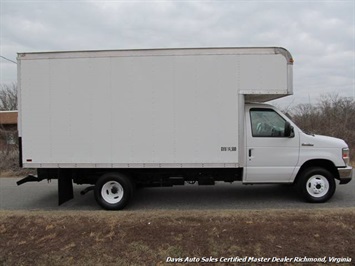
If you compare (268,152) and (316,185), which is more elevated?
(268,152)

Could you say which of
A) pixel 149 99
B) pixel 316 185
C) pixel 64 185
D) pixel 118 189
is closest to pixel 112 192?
pixel 118 189

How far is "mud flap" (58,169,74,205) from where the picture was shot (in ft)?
22.4

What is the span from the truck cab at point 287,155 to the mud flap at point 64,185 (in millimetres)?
3790

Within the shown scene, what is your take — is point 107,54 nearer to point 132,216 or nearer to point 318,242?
point 132,216

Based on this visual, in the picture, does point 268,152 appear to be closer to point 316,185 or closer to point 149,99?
point 316,185

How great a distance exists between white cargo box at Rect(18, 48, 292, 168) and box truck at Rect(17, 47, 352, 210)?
20 mm

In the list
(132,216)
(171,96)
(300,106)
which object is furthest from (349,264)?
(300,106)

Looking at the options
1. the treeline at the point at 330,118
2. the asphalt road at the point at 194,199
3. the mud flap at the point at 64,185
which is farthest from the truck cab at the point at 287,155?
the treeline at the point at 330,118

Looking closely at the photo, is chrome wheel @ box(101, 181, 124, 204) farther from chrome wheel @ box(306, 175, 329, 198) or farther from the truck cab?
chrome wheel @ box(306, 175, 329, 198)

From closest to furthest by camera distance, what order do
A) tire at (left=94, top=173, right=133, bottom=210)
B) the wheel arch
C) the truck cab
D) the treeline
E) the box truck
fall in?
1. the box truck
2. tire at (left=94, top=173, right=133, bottom=210)
3. the truck cab
4. the wheel arch
5. the treeline

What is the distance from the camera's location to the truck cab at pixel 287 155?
6793mm

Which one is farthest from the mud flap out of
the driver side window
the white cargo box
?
the driver side window

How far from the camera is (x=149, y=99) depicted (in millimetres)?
6504

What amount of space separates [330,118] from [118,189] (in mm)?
17898
